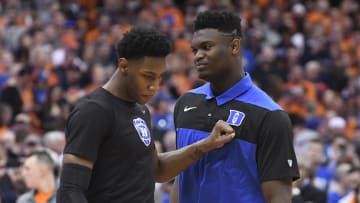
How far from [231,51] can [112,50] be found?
10.9 m

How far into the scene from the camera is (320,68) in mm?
17469

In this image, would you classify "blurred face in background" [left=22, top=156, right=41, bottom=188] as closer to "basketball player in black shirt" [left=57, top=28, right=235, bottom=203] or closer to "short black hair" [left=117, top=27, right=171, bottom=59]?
"basketball player in black shirt" [left=57, top=28, right=235, bottom=203]

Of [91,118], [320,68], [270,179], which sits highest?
[91,118]

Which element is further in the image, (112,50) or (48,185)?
(112,50)

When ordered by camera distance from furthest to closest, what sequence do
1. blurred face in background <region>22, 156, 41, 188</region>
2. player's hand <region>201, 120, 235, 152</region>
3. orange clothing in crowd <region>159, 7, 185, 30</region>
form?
1. orange clothing in crowd <region>159, 7, 185, 30</region>
2. blurred face in background <region>22, 156, 41, 188</region>
3. player's hand <region>201, 120, 235, 152</region>

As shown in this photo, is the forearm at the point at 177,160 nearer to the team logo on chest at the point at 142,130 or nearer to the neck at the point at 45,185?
the team logo on chest at the point at 142,130

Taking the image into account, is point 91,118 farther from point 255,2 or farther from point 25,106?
point 255,2

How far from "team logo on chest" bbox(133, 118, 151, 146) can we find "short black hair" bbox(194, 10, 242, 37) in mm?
765

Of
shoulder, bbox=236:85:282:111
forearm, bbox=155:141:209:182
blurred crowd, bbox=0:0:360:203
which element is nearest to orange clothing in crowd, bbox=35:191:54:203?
blurred crowd, bbox=0:0:360:203

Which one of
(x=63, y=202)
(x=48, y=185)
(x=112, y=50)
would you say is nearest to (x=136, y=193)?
(x=63, y=202)

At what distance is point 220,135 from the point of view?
4887mm

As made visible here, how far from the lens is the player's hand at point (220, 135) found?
486 centimetres

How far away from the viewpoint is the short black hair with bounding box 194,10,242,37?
506 centimetres

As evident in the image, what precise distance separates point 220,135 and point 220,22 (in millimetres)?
667
